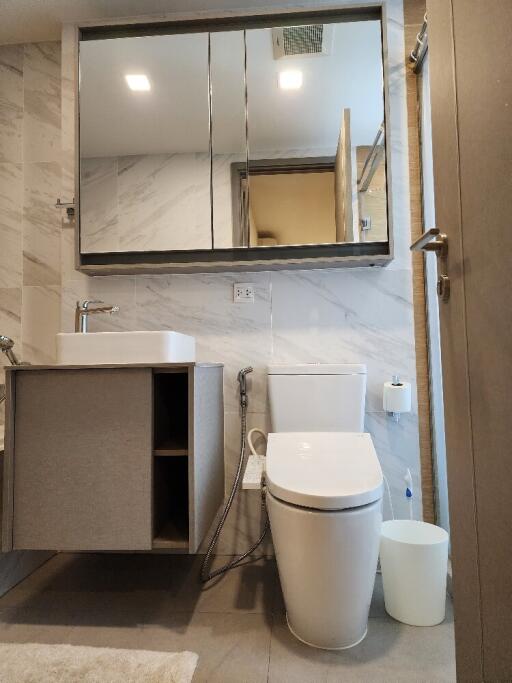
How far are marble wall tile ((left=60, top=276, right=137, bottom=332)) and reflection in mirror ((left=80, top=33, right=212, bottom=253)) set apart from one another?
0.15 meters

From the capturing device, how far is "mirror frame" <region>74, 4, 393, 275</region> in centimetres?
163

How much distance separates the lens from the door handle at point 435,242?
78 cm

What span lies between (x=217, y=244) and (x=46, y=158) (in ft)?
3.12

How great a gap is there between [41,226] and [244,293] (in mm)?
1003

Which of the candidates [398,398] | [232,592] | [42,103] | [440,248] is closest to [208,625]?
[232,592]

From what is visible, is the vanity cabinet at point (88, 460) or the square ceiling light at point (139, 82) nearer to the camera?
the vanity cabinet at point (88, 460)

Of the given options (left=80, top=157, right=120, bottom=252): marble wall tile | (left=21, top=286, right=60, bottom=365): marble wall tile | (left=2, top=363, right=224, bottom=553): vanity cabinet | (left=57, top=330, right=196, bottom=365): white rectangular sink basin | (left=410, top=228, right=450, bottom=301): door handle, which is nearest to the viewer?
(left=410, top=228, right=450, bottom=301): door handle

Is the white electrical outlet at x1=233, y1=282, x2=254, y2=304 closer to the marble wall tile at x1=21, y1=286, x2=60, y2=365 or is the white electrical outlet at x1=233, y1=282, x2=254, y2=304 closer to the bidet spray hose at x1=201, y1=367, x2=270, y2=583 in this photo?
the bidet spray hose at x1=201, y1=367, x2=270, y2=583

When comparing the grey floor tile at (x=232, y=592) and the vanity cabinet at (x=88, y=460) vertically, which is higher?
the vanity cabinet at (x=88, y=460)

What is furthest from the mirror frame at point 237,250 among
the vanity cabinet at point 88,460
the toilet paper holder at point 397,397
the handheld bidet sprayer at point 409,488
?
the handheld bidet sprayer at point 409,488

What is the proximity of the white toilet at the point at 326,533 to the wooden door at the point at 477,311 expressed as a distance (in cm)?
29

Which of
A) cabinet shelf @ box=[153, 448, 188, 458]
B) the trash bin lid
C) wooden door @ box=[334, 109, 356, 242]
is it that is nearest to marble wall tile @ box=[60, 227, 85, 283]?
cabinet shelf @ box=[153, 448, 188, 458]

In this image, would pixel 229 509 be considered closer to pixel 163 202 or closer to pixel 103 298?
pixel 103 298

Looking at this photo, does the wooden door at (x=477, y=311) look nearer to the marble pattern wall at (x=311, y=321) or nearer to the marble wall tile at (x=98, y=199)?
the marble pattern wall at (x=311, y=321)
